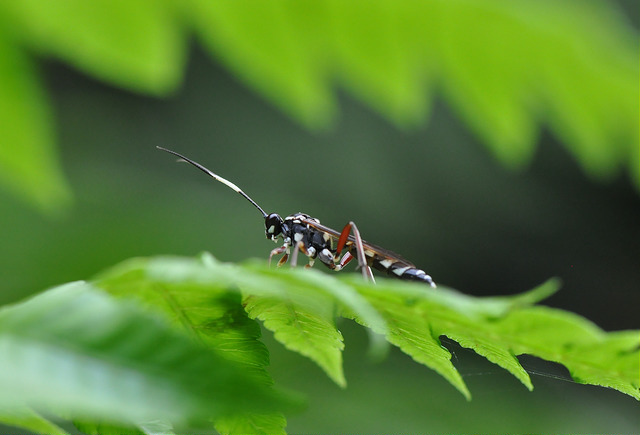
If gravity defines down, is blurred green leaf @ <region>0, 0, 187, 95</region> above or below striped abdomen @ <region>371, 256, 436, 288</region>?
above

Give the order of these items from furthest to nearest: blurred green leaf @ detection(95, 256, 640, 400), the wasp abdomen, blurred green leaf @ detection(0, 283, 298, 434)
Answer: the wasp abdomen → blurred green leaf @ detection(95, 256, 640, 400) → blurred green leaf @ detection(0, 283, 298, 434)

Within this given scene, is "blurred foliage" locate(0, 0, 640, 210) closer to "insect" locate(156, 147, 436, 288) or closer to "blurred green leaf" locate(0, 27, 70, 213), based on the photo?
"blurred green leaf" locate(0, 27, 70, 213)

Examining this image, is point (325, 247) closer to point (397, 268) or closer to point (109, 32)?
point (397, 268)

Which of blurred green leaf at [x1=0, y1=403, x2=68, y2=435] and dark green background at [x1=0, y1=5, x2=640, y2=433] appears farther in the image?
dark green background at [x1=0, y1=5, x2=640, y2=433]

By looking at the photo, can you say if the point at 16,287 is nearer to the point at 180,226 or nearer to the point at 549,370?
the point at 180,226

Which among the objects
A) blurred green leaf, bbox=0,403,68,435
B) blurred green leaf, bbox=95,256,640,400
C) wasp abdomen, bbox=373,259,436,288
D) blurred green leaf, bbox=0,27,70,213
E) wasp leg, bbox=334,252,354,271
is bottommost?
blurred green leaf, bbox=0,403,68,435

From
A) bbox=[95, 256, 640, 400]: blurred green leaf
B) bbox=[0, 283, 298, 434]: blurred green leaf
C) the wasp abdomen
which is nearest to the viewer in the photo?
bbox=[0, 283, 298, 434]: blurred green leaf

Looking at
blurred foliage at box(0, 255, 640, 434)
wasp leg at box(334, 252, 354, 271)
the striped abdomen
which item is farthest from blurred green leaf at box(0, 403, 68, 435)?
wasp leg at box(334, 252, 354, 271)
